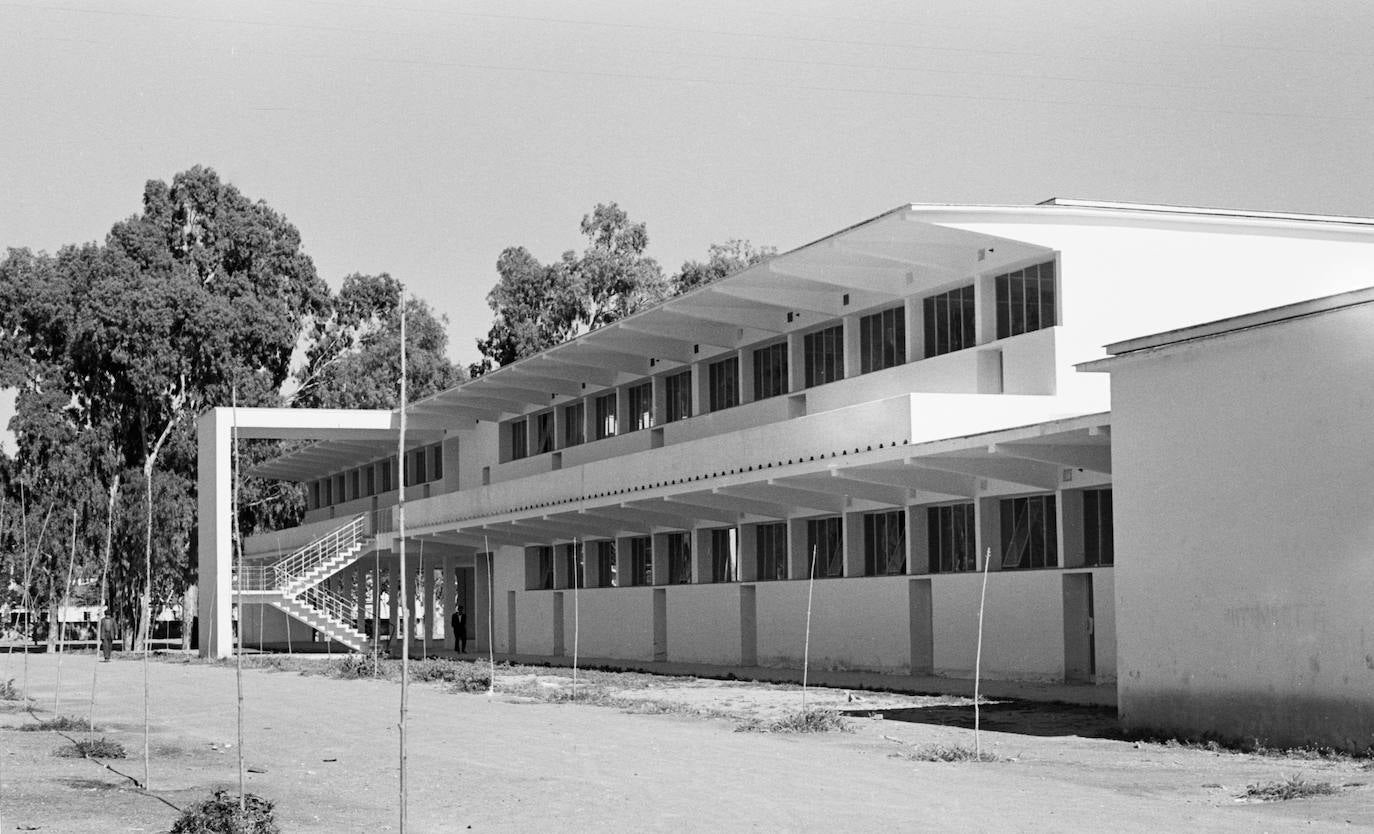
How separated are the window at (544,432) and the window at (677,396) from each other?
26.5 feet

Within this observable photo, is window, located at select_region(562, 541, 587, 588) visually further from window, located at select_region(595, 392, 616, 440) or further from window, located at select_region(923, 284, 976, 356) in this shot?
window, located at select_region(923, 284, 976, 356)

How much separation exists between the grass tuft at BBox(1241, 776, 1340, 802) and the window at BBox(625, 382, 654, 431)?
32.1m

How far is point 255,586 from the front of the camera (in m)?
56.2

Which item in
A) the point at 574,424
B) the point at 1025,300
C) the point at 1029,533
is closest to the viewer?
the point at 1029,533

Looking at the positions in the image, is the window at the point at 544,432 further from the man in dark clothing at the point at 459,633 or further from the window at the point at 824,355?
the window at the point at 824,355

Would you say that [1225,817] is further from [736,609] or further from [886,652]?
[736,609]

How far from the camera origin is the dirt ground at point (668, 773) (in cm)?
1448

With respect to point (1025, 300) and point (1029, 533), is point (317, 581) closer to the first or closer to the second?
point (1029, 533)

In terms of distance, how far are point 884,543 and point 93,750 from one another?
18158 millimetres

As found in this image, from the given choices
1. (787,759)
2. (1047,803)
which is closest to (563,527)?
(787,759)

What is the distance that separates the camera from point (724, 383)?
143 ft

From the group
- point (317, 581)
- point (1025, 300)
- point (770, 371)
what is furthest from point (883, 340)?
point (317, 581)

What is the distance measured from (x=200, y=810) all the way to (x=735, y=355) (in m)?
30.0

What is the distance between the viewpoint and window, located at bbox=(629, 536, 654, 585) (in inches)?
1858
